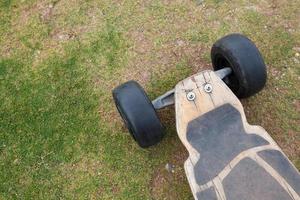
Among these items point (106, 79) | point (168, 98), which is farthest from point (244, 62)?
point (106, 79)

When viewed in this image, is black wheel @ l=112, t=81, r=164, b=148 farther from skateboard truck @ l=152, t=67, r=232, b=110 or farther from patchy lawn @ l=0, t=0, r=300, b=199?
patchy lawn @ l=0, t=0, r=300, b=199

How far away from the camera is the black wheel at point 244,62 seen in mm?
3770

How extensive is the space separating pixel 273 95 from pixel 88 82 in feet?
6.17

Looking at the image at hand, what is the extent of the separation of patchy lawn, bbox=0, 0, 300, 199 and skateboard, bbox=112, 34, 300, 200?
0.43 metres

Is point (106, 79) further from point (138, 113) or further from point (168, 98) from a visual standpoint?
point (138, 113)

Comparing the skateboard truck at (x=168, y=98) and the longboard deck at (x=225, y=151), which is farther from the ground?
the skateboard truck at (x=168, y=98)

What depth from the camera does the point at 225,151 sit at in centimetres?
361

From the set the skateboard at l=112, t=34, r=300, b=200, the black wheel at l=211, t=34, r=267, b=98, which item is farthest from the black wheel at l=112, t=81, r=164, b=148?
the black wheel at l=211, t=34, r=267, b=98

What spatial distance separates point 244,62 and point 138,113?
39.2 inches

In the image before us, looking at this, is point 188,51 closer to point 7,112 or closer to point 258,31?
point 258,31

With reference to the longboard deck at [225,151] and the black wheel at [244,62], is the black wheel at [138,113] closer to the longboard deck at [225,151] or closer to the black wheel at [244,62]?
the longboard deck at [225,151]

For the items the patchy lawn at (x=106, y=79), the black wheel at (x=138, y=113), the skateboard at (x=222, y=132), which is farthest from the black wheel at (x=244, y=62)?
the black wheel at (x=138, y=113)

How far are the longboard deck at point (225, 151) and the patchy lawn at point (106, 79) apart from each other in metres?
0.46

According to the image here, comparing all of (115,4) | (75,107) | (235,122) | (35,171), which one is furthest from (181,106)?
(115,4)
